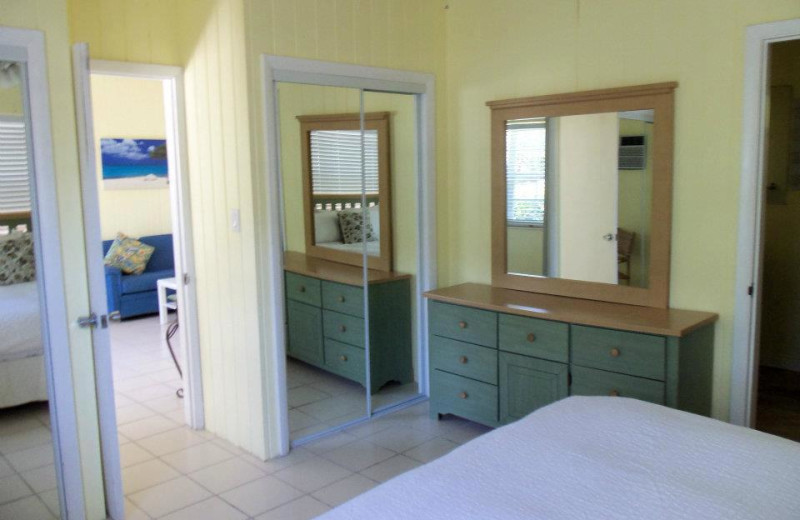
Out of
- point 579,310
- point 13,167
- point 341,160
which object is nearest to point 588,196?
point 579,310

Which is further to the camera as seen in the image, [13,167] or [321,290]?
[321,290]

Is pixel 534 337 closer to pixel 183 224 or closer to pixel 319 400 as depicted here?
pixel 319 400

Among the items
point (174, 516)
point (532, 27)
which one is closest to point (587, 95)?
point (532, 27)

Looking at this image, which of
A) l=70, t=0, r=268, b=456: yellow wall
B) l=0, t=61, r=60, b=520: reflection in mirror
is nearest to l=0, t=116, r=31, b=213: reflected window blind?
l=0, t=61, r=60, b=520: reflection in mirror

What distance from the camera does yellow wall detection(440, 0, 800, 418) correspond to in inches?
122

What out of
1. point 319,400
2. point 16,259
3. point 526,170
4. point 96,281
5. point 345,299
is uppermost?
point 526,170

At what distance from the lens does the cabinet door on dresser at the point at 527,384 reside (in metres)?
3.37

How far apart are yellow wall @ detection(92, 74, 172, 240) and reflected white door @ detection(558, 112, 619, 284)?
5.26 meters

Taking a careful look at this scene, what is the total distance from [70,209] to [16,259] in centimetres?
29

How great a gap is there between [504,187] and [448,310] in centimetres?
83

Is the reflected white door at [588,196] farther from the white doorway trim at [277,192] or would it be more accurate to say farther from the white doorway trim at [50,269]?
the white doorway trim at [50,269]

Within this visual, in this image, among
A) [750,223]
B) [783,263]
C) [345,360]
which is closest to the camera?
[750,223]

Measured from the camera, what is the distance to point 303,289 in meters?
3.85

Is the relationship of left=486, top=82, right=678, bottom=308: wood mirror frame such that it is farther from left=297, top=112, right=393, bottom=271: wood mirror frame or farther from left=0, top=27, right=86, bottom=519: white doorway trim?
left=0, top=27, right=86, bottom=519: white doorway trim
